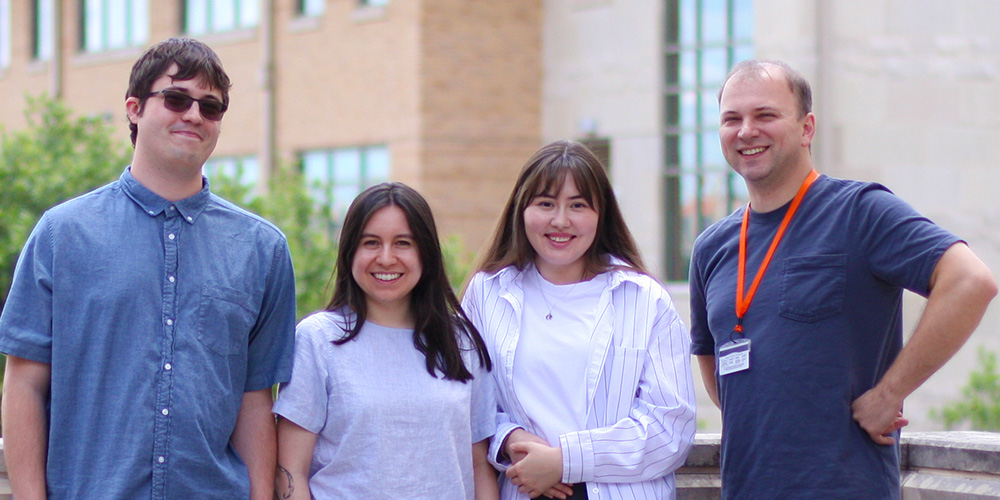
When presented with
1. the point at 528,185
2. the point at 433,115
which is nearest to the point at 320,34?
the point at 433,115

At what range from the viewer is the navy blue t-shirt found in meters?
3.46

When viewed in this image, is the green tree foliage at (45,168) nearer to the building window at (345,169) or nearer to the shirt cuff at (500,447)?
the building window at (345,169)

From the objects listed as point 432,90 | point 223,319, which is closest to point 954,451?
point 223,319

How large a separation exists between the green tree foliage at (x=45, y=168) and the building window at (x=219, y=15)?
27.9 feet

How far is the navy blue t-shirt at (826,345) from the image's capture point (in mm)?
3465

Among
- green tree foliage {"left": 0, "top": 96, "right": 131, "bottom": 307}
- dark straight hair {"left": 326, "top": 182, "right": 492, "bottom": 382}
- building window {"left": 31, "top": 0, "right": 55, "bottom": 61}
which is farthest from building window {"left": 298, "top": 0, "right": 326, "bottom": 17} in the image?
dark straight hair {"left": 326, "top": 182, "right": 492, "bottom": 382}

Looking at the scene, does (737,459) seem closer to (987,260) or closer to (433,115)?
(987,260)

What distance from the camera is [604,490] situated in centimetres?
379

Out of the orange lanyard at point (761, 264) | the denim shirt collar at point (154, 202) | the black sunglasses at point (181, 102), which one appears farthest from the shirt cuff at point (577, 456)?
the black sunglasses at point (181, 102)

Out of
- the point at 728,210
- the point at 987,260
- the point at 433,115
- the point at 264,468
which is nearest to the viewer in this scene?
the point at 264,468

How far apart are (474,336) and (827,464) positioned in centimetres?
121

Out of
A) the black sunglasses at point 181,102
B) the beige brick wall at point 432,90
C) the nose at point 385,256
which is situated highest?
the beige brick wall at point 432,90

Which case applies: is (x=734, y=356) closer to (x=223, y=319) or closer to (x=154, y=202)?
(x=223, y=319)

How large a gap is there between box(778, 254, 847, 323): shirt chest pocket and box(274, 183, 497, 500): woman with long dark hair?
1027mm
